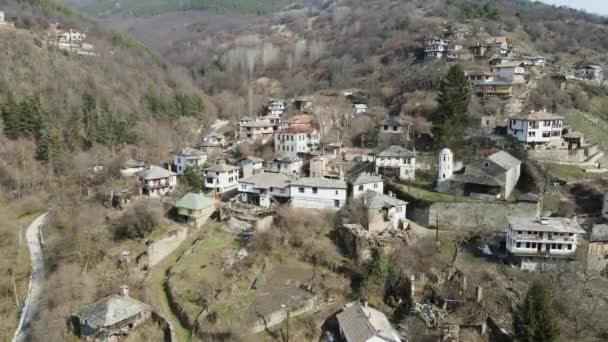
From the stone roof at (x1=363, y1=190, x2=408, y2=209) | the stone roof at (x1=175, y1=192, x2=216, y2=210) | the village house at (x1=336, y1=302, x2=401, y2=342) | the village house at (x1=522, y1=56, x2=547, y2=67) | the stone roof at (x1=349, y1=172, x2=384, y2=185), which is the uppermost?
the village house at (x1=522, y1=56, x2=547, y2=67)

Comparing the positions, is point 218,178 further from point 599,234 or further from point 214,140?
point 599,234

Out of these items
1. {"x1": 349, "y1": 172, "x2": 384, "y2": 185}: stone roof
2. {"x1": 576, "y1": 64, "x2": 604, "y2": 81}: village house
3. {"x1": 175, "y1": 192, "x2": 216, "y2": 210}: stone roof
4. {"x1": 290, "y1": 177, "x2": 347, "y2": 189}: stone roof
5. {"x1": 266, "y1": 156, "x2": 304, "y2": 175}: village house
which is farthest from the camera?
{"x1": 576, "y1": 64, "x2": 604, "y2": 81}: village house

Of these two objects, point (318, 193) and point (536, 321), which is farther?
point (318, 193)

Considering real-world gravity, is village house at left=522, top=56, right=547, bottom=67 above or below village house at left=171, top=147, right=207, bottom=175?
above

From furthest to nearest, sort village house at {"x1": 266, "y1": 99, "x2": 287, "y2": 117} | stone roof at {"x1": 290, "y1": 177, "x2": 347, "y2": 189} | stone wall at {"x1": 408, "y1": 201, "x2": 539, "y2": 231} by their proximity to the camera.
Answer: village house at {"x1": 266, "y1": 99, "x2": 287, "y2": 117} → stone roof at {"x1": 290, "y1": 177, "x2": 347, "y2": 189} → stone wall at {"x1": 408, "y1": 201, "x2": 539, "y2": 231}

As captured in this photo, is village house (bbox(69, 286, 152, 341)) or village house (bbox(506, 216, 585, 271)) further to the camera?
village house (bbox(506, 216, 585, 271))

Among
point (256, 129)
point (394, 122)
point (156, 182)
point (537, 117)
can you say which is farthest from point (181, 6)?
point (537, 117)

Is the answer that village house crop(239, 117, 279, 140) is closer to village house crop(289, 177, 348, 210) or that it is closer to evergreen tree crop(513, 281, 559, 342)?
village house crop(289, 177, 348, 210)

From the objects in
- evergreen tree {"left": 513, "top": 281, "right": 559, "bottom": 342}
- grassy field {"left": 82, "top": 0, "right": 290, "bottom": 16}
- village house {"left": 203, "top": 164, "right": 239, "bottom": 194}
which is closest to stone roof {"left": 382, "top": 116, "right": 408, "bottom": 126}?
village house {"left": 203, "top": 164, "right": 239, "bottom": 194}
